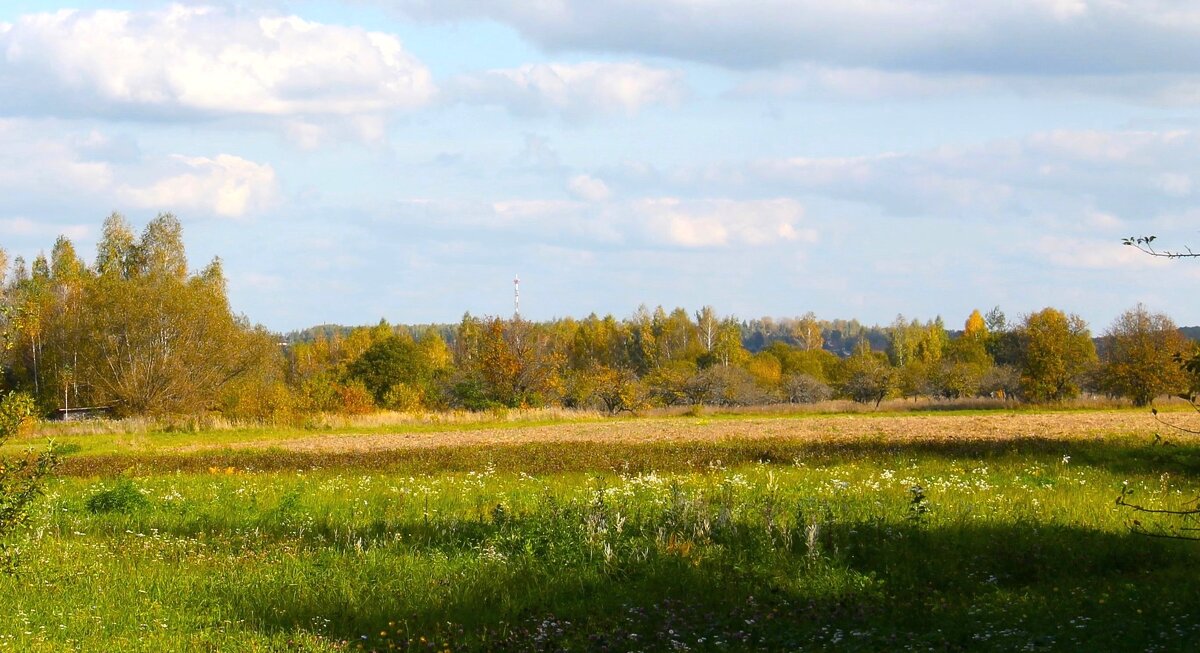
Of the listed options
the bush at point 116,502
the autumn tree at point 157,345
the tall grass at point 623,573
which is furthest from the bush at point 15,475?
the autumn tree at point 157,345

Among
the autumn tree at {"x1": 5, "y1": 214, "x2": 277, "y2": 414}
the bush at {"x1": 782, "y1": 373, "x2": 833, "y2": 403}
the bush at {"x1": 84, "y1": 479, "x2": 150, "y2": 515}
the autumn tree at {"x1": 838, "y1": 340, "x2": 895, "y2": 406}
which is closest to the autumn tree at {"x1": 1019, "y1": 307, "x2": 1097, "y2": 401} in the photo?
the autumn tree at {"x1": 838, "y1": 340, "x2": 895, "y2": 406}

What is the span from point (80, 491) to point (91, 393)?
5183cm

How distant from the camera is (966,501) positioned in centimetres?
1445

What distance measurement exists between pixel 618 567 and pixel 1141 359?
203 feet

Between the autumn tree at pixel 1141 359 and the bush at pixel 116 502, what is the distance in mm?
57742

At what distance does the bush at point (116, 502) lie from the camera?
16359 mm

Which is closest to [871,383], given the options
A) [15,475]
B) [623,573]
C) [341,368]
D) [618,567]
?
[341,368]

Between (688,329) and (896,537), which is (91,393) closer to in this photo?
(896,537)

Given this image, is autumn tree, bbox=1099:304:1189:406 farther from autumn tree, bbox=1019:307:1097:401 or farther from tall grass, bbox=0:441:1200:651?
tall grass, bbox=0:441:1200:651

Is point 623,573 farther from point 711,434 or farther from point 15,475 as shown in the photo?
point 711,434

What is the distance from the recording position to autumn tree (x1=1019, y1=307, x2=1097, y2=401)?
65.7 meters

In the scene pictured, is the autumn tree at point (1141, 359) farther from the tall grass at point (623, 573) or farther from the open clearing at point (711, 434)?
the tall grass at point (623, 573)

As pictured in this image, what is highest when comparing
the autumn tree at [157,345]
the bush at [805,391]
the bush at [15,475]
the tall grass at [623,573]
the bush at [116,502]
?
the autumn tree at [157,345]

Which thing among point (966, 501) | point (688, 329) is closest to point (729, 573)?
point (966, 501)
